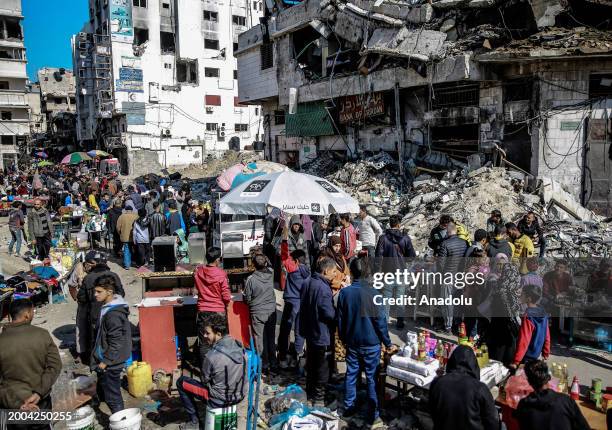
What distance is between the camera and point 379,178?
18375 millimetres

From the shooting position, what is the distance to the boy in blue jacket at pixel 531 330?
17.8 ft

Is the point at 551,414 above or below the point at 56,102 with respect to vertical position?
below

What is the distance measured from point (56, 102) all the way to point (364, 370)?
71678 mm

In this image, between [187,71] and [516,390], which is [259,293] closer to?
[516,390]

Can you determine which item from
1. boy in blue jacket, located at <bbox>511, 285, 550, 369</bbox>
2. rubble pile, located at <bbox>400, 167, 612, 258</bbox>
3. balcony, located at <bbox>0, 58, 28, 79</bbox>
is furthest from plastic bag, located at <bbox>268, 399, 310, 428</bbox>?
balcony, located at <bbox>0, 58, 28, 79</bbox>

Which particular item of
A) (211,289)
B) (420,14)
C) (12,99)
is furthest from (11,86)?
(211,289)

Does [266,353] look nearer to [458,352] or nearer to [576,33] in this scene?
[458,352]


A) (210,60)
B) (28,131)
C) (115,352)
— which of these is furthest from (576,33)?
(28,131)

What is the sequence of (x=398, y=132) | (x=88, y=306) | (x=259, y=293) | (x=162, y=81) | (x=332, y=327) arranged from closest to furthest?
(x=332, y=327) → (x=259, y=293) → (x=88, y=306) → (x=398, y=132) → (x=162, y=81)

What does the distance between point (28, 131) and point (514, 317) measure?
171 feet

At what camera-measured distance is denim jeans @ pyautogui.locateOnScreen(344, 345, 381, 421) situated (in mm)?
5430

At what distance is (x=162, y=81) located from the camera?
4550 cm

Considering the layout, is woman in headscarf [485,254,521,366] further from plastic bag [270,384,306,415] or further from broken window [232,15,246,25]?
broken window [232,15,246,25]

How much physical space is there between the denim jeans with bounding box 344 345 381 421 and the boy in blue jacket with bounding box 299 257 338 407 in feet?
1.38
